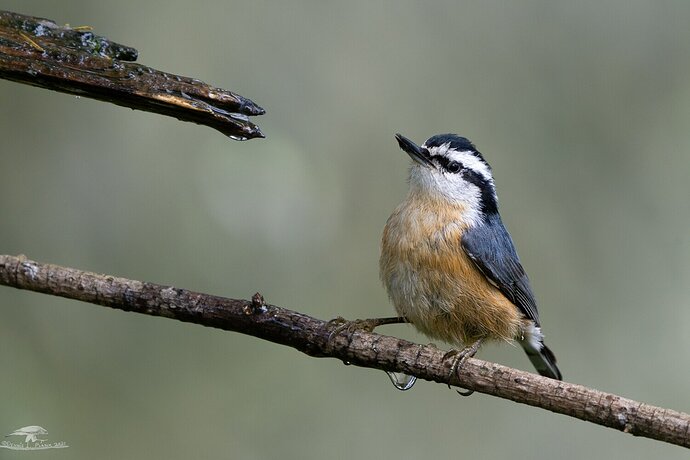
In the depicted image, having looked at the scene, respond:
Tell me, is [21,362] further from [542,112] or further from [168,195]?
[542,112]

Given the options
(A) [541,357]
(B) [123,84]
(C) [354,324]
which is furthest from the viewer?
(A) [541,357]

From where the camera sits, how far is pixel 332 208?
16.1 ft

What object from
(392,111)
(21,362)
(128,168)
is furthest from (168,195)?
(392,111)

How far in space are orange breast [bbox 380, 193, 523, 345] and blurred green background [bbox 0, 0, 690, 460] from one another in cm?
80

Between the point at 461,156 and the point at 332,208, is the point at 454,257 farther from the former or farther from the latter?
the point at 332,208

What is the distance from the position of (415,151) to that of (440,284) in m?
0.76

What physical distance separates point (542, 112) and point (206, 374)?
266 centimetres

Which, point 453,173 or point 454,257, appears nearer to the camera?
point 454,257

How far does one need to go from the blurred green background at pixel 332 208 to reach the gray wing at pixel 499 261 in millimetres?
837

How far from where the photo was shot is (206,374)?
4.72 m

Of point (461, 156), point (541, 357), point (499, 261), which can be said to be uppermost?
point (461, 156)

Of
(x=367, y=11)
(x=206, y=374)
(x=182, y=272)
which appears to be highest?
(x=367, y=11)

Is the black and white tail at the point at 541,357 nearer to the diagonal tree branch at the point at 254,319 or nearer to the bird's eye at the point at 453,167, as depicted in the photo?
the bird's eye at the point at 453,167

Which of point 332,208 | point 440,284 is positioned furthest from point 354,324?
point 332,208
